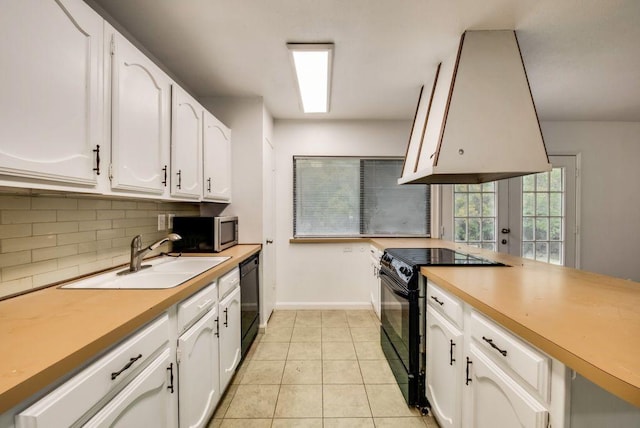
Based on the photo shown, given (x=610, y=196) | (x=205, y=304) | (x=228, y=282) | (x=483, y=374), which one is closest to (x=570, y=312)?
(x=483, y=374)

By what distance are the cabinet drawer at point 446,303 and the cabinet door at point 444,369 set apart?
0.04 meters

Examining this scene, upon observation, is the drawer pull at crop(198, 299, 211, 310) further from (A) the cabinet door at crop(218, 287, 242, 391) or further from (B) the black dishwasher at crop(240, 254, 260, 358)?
(B) the black dishwasher at crop(240, 254, 260, 358)

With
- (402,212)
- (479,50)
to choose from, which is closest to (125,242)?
(479,50)

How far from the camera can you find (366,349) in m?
2.49

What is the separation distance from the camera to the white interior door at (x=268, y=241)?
286 centimetres

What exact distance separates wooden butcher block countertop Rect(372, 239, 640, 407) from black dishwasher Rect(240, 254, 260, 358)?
4.62ft

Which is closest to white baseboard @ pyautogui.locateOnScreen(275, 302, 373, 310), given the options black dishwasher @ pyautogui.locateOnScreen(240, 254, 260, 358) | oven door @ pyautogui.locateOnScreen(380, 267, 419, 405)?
black dishwasher @ pyautogui.locateOnScreen(240, 254, 260, 358)

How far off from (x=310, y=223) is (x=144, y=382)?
2.63 metres

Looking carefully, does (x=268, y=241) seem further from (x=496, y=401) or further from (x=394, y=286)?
(x=496, y=401)

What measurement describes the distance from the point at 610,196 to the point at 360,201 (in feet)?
10.2

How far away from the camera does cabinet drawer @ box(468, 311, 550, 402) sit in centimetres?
83

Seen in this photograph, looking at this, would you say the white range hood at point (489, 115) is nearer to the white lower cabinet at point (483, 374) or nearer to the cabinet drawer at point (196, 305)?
the white lower cabinet at point (483, 374)

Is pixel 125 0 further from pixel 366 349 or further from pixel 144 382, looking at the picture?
pixel 366 349

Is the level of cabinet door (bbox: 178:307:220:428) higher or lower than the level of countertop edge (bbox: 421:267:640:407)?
lower
